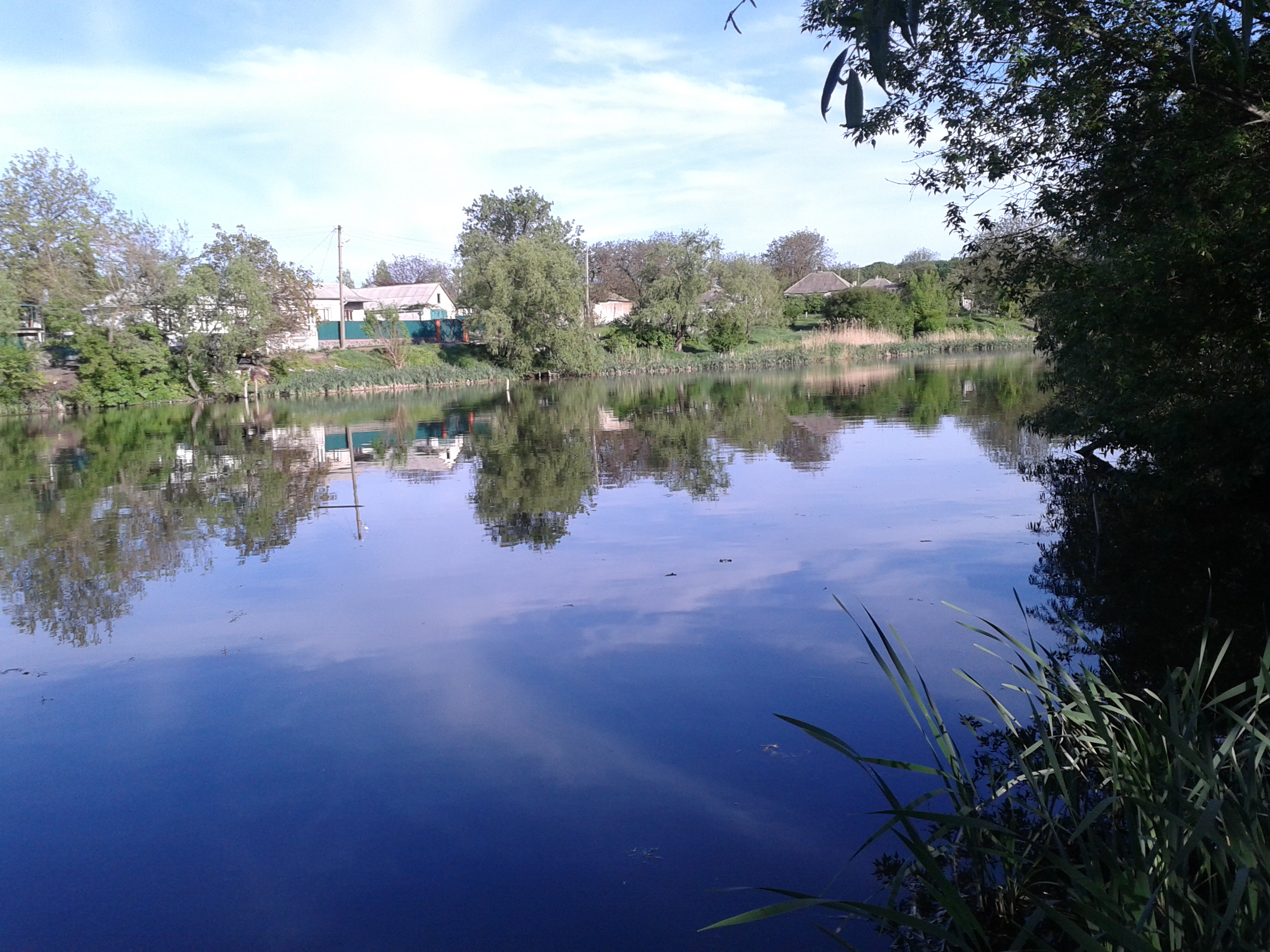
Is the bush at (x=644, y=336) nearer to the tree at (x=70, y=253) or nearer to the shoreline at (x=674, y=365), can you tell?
the shoreline at (x=674, y=365)

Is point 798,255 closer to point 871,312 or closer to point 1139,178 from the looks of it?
→ point 871,312

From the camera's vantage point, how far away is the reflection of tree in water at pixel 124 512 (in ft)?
30.6

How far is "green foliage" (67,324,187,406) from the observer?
130ft

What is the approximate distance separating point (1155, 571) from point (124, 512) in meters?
12.7

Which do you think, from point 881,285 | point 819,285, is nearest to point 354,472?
point 881,285

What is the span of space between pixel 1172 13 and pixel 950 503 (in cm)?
616

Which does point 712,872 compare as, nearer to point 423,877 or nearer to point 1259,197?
point 423,877

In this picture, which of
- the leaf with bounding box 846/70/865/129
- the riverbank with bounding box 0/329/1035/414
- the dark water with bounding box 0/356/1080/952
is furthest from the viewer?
the riverbank with bounding box 0/329/1035/414

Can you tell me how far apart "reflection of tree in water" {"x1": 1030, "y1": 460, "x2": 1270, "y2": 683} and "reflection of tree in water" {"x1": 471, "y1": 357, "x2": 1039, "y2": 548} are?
457cm

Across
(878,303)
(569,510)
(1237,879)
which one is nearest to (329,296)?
(878,303)

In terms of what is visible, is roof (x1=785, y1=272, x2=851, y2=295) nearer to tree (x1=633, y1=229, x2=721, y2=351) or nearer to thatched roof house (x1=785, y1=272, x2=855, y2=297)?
thatched roof house (x1=785, y1=272, x2=855, y2=297)

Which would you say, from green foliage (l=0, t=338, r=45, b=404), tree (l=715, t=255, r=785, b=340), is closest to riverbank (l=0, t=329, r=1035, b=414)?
green foliage (l=0, t=338, r=45, b=404)

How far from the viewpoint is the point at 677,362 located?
190ft

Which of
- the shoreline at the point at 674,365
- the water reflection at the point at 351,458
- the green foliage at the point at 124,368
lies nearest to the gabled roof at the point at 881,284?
the shoreline at the point at 674,365
